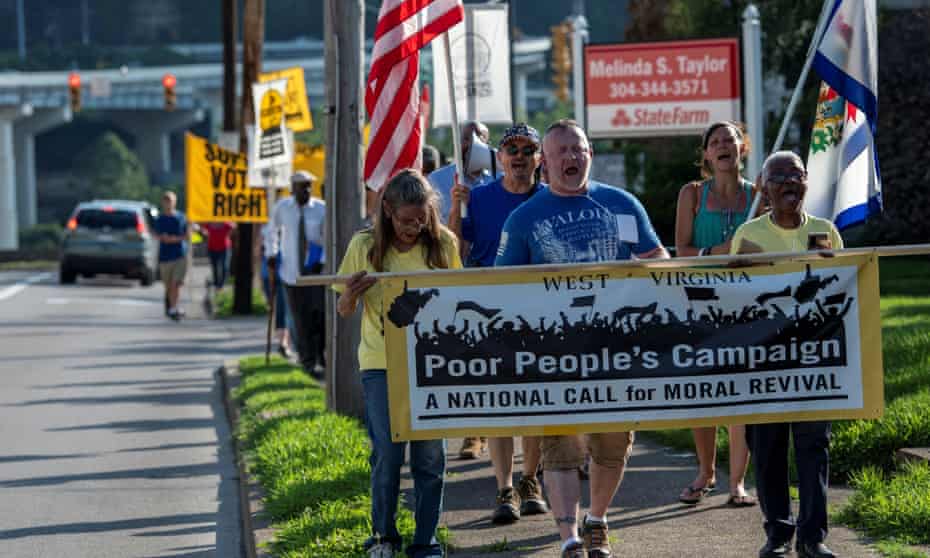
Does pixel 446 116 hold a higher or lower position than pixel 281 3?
lower

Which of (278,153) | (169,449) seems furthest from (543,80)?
(169,449)

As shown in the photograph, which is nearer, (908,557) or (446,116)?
(908,557)

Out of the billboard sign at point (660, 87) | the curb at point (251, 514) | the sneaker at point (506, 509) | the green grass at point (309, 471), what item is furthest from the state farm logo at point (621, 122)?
the sneaker at point (506, 509)

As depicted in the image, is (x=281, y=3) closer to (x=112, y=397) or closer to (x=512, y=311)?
(x=112, y=397)

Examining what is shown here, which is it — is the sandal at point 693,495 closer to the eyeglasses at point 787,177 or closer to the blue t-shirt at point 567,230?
the blue t-shirt at point 567,230

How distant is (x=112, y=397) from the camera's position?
1697cm

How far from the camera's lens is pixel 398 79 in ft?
31.0

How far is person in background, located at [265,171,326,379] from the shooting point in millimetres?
16422

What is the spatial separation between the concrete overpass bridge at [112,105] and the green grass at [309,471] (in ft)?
219

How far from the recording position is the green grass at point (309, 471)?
823 cm

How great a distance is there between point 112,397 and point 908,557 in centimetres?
1091

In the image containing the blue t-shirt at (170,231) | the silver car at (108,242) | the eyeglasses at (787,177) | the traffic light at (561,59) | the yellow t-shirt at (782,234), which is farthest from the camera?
the traffic light at (561,59)

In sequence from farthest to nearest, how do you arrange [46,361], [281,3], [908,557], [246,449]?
[281,3], [46,361], [246,449], [908,557]

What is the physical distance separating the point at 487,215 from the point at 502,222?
8cm
